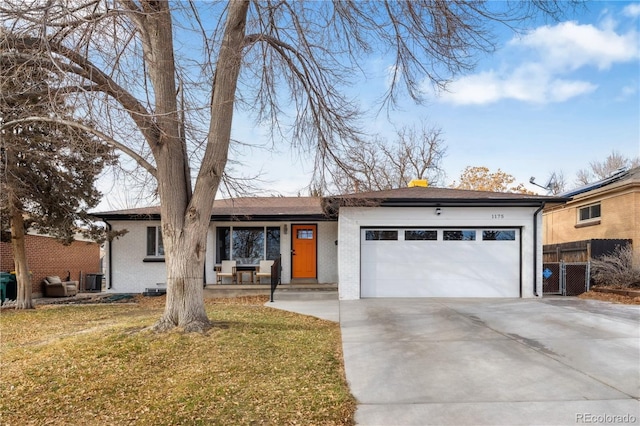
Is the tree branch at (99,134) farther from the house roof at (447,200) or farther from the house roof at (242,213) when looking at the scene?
the house roof at (242,213)

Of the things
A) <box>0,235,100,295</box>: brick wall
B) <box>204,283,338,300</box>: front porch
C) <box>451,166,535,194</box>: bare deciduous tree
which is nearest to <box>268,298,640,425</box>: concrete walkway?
<box>204,283,338,300</box>: front porch

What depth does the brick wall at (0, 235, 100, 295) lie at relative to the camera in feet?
52.3

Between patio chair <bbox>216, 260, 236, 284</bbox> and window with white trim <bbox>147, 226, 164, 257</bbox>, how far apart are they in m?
2.40

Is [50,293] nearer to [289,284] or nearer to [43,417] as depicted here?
[289,284]

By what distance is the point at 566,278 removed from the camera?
12.9 meters

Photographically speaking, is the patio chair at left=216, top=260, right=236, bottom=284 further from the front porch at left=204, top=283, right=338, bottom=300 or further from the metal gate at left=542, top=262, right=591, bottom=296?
the metal gate at left=542, top=262, right=591, bottom=296

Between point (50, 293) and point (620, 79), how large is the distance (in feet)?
72.6

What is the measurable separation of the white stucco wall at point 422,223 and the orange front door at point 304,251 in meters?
2.96

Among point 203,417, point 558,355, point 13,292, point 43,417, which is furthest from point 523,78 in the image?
point 13,292

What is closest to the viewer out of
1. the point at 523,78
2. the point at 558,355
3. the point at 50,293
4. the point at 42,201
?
the point at 558,355

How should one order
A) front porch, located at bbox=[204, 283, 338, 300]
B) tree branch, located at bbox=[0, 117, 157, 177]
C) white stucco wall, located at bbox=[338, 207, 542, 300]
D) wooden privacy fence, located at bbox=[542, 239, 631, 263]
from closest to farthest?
tree branch, located at bbox=[0, 117, 157, 177]
white stucco wall, located at bbox=[338, 207, 542, 300]
front porch, located at bbox=[204, 283, 338, 300]
wooden privacy fence, located at bbox=[542, 239, 631, 263]

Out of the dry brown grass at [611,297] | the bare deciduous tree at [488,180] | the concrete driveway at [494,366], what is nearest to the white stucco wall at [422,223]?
the dry brown grass at [611,297]

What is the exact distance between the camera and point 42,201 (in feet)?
38.2

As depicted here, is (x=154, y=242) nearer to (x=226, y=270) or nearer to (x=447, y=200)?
(x=226, y=270)
